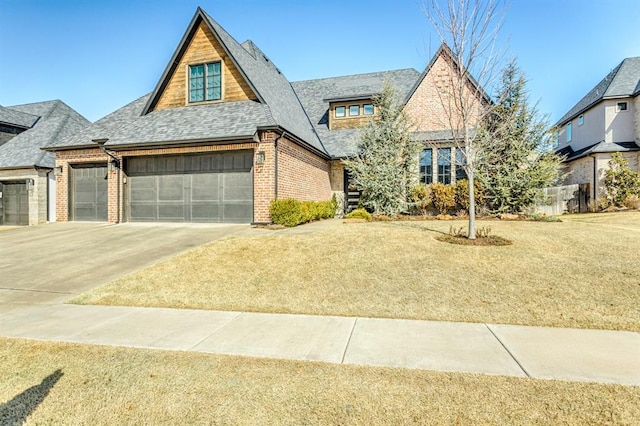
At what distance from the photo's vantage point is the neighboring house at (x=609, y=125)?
20.0 meters

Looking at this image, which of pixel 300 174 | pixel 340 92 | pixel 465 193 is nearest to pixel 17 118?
pixel 300 174

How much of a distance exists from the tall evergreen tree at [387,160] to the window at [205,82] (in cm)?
701

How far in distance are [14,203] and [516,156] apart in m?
25.6

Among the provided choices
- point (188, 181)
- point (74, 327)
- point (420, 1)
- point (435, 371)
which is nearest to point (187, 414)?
point (435, 371)

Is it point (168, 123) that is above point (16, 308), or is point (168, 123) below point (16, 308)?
above

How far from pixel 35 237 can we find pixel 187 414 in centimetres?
1336

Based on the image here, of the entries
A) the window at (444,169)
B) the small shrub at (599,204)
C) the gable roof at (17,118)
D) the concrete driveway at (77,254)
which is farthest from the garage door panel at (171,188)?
the small shrub at (599,204)

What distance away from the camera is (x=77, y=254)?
9.55 meters

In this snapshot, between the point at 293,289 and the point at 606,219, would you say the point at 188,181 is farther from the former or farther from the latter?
the point at 606,219

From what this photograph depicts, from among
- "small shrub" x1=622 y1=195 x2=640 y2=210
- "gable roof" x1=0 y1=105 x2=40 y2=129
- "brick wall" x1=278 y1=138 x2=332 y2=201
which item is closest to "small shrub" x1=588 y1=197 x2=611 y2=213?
"small shrub" x1=622 y1=195 x2=640 y2=210

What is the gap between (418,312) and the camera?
541cm

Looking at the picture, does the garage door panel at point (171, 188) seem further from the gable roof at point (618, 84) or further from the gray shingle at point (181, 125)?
the gable roof at point (618, 84)

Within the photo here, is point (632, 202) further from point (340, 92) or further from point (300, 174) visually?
point (300, 174)

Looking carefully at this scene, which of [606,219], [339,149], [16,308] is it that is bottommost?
[16,308]
